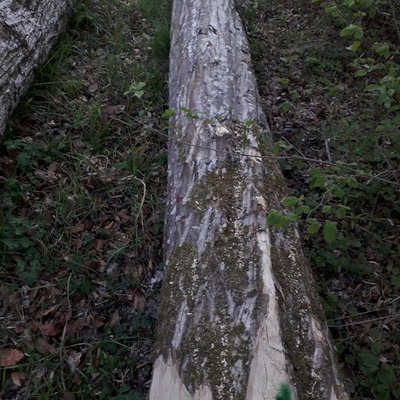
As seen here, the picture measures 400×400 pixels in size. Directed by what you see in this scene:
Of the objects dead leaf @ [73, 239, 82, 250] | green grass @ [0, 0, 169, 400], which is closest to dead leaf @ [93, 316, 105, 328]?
green grass @ [0, 0, 169, 400]

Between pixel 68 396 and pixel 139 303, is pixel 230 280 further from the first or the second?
pixel 68 396

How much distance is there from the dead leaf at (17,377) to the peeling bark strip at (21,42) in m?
1.70

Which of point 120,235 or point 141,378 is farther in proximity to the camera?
point 120,235

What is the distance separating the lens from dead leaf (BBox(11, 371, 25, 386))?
7.58ft

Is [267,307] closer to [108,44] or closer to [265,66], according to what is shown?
[265,66]

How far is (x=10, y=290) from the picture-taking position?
2.64m

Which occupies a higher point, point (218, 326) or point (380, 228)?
point (218, 326)

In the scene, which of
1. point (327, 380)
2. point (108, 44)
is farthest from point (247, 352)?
point (108, 44)

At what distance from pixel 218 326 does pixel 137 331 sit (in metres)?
0.88

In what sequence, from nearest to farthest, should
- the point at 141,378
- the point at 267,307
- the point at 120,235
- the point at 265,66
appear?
the point at 267,307 → the point at 141,378 → the point at 120,235 → the point at 265,66

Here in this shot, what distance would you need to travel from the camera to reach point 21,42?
3.42 m

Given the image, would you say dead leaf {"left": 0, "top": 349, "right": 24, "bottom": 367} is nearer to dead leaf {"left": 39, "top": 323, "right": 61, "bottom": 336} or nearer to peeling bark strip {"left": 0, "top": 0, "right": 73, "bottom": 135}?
dead leaf {"left": 39, "top": 323, "right": 61, "bottom": 336}

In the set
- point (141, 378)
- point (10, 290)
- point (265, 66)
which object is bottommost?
point (141, 378)

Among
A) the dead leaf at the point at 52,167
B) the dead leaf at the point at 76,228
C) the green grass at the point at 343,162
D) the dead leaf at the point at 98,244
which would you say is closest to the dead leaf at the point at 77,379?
the dead leaf at the point at 98,244
